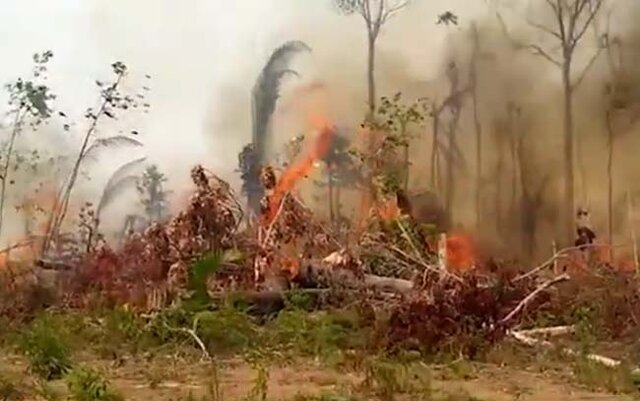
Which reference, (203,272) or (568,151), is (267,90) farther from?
(568,151)

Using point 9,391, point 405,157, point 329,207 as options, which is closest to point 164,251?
point 329,207

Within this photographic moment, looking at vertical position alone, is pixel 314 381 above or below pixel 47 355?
below

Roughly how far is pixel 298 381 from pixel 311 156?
122 inches

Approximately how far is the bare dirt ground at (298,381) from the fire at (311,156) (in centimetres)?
228

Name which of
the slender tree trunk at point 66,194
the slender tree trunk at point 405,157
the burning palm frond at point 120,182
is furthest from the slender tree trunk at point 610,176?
the slender tree trunk at point 66,194

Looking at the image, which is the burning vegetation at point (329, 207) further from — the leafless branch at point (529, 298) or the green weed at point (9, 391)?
the green weed at point (9, 391)

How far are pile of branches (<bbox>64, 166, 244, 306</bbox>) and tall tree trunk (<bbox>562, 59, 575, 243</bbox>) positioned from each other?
2.53 meters

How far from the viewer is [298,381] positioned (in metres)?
6.00

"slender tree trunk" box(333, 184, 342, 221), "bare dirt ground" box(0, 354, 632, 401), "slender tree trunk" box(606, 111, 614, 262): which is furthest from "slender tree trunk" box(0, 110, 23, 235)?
"slender tree trunk" box(606, 111, 614, 262)

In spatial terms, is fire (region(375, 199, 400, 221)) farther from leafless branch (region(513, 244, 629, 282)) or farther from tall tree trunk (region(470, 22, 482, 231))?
leafless branch (region(513, 244, 629, 282))

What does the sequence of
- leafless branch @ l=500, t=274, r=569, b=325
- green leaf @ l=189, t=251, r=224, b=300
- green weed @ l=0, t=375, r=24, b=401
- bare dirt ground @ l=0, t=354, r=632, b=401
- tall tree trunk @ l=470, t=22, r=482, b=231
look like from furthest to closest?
tall tree trunk @ l=470, t=22, r=482, b=231 → green leaf @ l=189, t=251, r=224, b=300 → leafless branch @ l=500, t=274, r=569, b=325 → bare dirt ground @ l=0, t=354, r=632, b=401 → green weed @ l=0, t=375, r=24, b=401

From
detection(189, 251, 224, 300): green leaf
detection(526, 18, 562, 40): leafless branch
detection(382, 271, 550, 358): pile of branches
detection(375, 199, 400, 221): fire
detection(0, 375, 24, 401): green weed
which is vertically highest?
detection(526, 18, 562, 40): leafless branch

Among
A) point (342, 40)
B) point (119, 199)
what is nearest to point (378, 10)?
point (342, 40)

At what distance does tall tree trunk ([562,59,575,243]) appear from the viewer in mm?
8727
